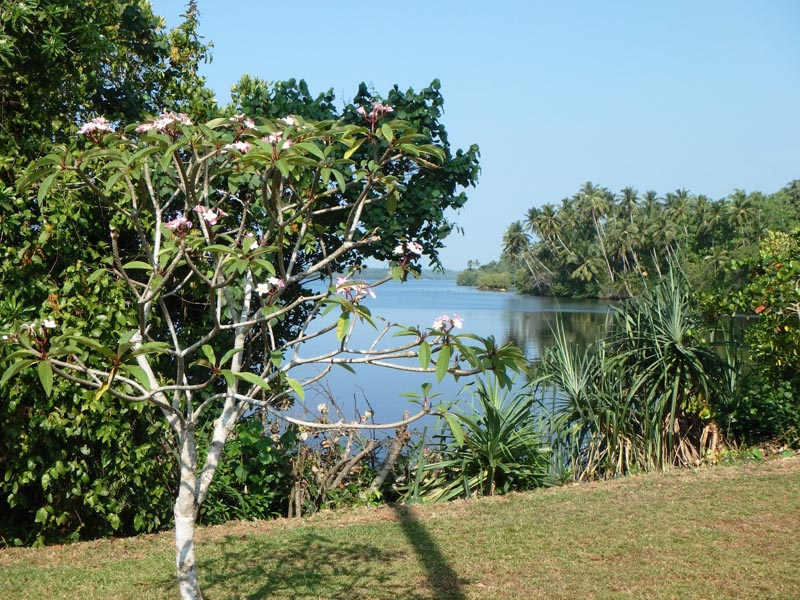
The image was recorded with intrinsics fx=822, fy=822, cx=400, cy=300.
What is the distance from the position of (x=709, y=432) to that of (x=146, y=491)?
5.15 metres

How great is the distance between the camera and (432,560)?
15.8 feet

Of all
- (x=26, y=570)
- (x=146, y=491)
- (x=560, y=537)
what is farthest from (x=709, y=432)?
(x=26, y=570)

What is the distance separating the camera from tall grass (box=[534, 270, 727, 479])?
298 inches

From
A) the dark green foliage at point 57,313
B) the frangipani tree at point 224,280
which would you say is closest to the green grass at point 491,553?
the dark green foliage at point 57,313

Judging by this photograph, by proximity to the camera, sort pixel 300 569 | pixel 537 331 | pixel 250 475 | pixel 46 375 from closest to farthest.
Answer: pixel 46 375 → pixel 300 569 → pixel 250 475 → pixel 537 331

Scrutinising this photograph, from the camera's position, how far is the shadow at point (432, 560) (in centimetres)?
423

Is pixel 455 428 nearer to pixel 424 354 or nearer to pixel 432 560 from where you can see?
pixel 424 354

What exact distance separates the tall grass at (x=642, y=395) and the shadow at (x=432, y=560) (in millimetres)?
2235

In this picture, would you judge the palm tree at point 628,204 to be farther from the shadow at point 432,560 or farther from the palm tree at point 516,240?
the shadow at point 432,560

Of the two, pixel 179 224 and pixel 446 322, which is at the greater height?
pixel 179 224

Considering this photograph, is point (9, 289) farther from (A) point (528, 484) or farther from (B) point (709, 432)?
(B) point (709, 432)

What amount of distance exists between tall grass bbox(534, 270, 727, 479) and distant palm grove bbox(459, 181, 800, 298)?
42.6 metres

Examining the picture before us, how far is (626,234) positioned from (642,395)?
5949 cm

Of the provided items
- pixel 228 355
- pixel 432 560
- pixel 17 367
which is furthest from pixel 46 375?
pixel 432 560
